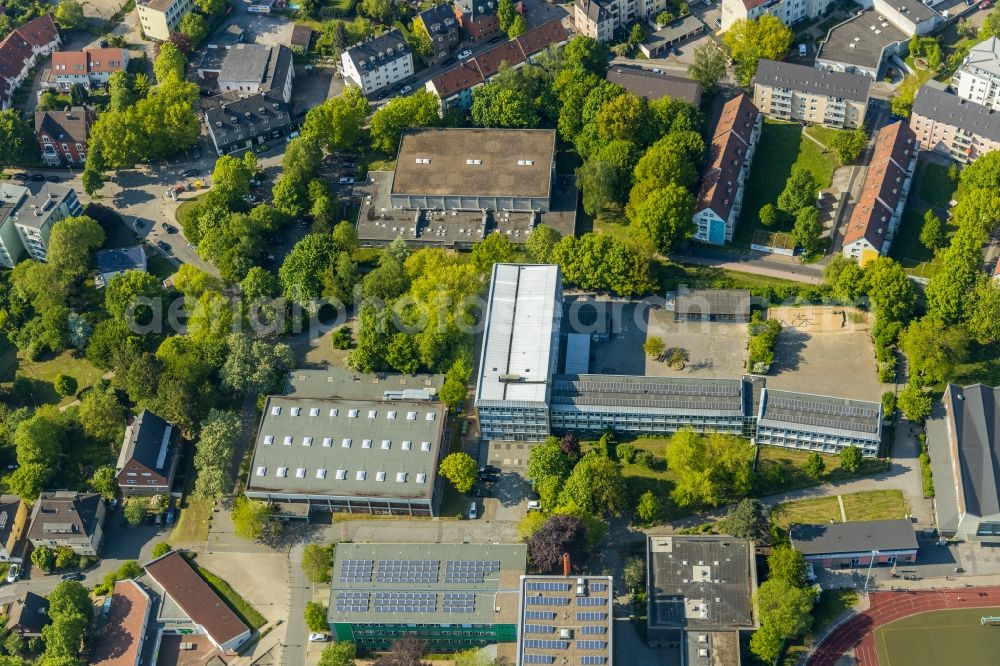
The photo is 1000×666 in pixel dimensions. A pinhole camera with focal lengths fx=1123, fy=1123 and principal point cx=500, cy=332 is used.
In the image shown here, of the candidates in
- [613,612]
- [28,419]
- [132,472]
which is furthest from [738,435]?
[28,419]

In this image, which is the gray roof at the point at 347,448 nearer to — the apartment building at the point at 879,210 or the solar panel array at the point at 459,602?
the solar panel array at the point at 459,602

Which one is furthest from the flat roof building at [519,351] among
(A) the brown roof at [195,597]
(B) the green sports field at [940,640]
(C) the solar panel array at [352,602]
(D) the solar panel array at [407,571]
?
(B) the green sports field at [940,640]

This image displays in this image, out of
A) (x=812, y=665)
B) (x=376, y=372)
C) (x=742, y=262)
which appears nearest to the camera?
(x=812, y=665)

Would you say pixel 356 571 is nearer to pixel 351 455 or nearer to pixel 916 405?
pixel 351 455

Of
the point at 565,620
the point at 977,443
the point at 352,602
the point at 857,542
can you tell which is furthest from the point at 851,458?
the point at 352,602

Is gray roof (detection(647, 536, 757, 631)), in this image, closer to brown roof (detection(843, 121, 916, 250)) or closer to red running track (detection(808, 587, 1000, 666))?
red running track (detection(808, 587, 1000, 666))

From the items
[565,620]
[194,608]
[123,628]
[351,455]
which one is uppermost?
[565,620]

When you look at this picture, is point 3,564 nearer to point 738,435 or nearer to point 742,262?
point 738,435
